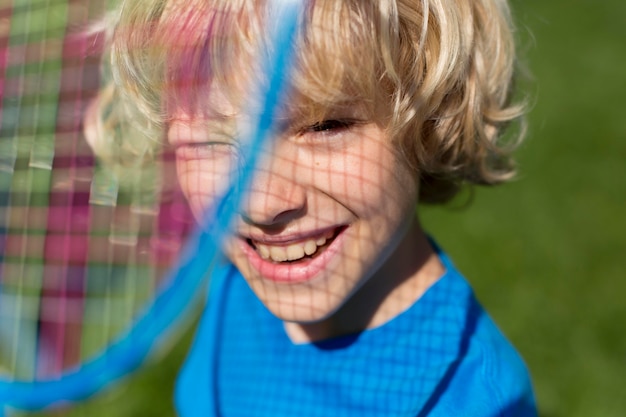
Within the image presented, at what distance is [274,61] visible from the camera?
0.75 m

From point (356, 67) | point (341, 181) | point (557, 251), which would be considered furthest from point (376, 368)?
point (557, 251)

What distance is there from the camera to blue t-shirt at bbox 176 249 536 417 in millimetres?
1114

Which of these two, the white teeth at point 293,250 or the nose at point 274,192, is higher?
the nose at point 274,192

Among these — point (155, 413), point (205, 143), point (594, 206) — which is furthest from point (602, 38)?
point (205, 143)

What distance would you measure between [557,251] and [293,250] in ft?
5.27

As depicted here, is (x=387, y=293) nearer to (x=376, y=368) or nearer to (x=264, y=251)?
(x=376, y=368)

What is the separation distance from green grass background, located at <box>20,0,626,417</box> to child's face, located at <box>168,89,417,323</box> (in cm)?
52

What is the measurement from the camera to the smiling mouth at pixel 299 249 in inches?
41.0

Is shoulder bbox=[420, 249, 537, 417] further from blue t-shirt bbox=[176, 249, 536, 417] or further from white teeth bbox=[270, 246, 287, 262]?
white teeth bbox=[270, 246, 287, 262]

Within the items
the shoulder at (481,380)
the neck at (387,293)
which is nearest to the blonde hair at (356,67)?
the neck at (387,293)

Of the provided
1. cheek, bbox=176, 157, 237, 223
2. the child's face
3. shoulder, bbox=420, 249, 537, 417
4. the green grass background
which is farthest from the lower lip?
the green grass background

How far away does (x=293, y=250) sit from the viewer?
1045mm

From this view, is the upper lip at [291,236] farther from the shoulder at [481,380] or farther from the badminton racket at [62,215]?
the shoulder at [481,380]

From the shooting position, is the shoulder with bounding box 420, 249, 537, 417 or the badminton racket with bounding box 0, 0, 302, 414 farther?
the shoulder with bounding box 420, 249, 537, 417
